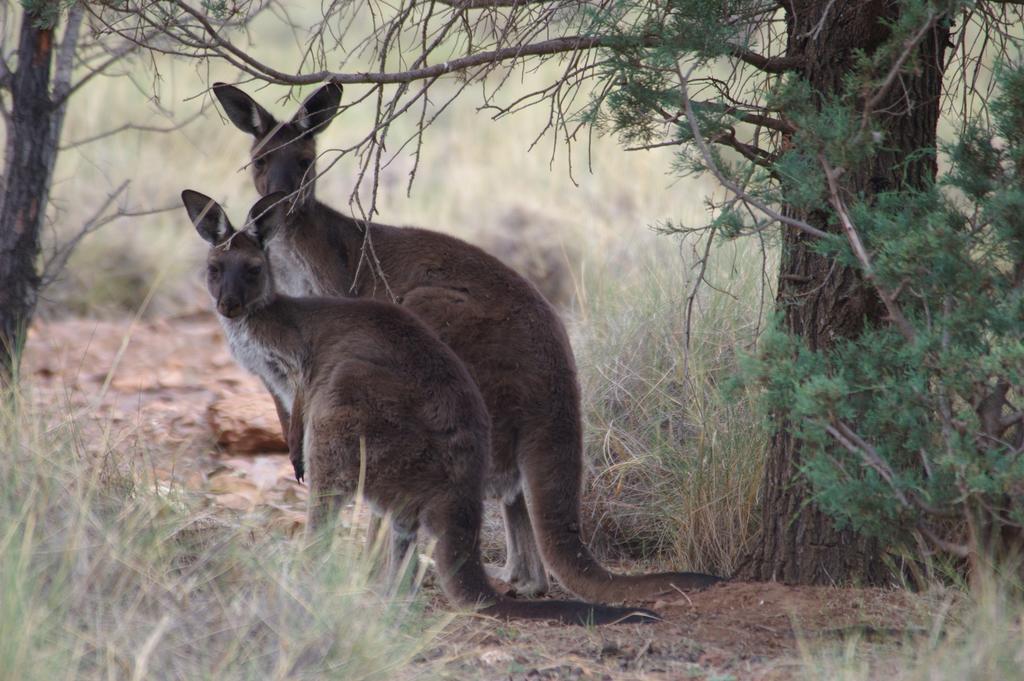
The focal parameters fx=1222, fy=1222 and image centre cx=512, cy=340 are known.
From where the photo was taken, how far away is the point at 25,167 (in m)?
5.80

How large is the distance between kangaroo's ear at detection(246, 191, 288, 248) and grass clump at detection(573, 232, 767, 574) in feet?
6.08

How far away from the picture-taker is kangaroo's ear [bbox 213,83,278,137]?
19.2ft

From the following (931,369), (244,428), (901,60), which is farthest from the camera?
(244,428)

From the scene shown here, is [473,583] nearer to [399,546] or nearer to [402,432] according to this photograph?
[399,546]

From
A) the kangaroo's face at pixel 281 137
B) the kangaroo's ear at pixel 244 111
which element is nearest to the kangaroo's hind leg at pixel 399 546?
the kangaroo's face at pixel 281 137

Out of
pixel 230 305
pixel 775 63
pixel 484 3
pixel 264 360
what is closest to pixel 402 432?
pixel 264 360

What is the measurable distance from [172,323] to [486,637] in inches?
278

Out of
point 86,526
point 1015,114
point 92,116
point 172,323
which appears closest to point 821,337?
point 1015,114

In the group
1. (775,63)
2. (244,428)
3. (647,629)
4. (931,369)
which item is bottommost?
(647,629)

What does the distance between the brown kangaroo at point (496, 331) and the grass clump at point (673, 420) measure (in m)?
0.61

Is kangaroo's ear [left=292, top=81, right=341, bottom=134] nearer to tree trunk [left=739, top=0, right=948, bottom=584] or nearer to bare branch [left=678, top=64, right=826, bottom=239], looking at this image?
tree trunk [left=739, top=0, right=948, bottom=584]

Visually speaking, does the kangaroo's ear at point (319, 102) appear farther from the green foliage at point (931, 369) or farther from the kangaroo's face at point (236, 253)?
the green foliage at point (931, 369)

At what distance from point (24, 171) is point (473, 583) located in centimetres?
309

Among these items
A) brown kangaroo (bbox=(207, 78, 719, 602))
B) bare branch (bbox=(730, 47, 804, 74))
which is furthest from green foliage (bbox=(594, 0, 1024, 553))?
brown kangaroo (bbox=(207, 78, 719, 602))
